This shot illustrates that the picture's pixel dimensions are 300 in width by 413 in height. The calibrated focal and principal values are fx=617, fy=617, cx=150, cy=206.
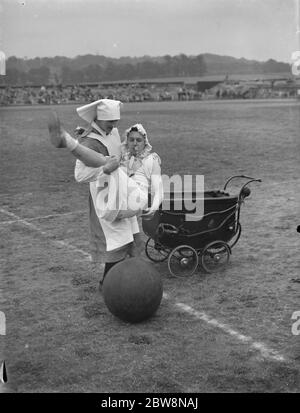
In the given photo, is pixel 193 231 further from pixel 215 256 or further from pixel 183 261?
pixel 215 256

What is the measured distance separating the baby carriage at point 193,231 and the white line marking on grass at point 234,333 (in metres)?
0.78

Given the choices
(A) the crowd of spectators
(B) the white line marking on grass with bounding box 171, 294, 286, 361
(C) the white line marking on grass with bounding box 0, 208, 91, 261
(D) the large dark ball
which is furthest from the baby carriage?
(A) the crowd of spectators

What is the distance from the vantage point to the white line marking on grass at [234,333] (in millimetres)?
5188

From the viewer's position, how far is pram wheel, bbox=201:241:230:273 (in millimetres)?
7324

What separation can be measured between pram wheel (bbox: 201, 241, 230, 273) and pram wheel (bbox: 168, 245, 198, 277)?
0.43 ft

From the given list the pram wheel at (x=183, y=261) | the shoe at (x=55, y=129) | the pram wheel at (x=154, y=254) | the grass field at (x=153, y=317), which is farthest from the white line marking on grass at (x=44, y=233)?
the shoe at (x=55, y=129)

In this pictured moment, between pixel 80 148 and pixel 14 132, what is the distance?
2068cm

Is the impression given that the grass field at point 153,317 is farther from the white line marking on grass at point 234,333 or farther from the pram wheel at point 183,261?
the pram wheel at point 183,261

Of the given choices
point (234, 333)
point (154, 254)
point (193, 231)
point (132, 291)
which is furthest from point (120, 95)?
point (234, 333)

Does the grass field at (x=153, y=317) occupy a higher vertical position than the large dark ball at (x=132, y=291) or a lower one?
lower

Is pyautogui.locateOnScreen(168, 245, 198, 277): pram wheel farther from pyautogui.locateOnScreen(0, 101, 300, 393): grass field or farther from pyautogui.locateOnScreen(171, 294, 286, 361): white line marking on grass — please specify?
pyautogui.locateOnScreen(171, 294, 286, 361): white line marking on grass

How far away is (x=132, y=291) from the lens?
5727 millimetres

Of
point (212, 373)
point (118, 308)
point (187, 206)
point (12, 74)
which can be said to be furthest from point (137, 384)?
point (12, 74)
